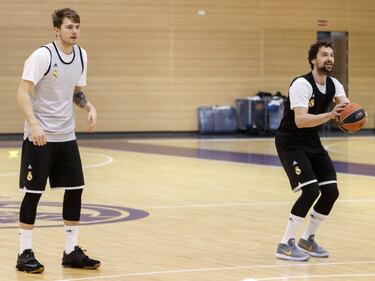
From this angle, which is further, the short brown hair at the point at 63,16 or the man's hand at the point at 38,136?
the short brown hair at the point at 63,16

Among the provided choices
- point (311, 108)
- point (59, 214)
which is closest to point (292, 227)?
point (311, 108)

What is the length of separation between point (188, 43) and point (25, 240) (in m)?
20.3

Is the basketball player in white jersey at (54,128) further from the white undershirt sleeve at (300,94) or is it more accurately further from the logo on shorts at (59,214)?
the logo on shorts at (59,214)

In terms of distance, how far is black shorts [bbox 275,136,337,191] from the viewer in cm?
875

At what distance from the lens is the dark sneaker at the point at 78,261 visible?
817cm

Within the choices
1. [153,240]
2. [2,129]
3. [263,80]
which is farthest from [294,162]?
[263,80]

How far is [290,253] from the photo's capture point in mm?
8688

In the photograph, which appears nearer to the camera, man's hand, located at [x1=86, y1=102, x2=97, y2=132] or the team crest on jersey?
man's hand, located at [x1=86, y1=102, x2=97, y2=132]

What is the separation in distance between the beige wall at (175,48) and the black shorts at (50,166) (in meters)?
18.4

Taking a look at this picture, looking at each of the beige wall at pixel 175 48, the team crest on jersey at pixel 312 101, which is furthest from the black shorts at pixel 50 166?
the beige wall at pixel 175 48

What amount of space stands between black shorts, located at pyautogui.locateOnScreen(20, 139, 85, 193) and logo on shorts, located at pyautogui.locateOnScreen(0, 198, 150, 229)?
8.10ft

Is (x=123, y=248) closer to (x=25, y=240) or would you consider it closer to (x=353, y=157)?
(x=25, y=240)

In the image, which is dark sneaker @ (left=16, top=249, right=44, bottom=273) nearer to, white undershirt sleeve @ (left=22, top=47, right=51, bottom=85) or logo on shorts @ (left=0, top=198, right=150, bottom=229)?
white undershirt sleeve @ (left=22, top=47, right=51, bottom=85)

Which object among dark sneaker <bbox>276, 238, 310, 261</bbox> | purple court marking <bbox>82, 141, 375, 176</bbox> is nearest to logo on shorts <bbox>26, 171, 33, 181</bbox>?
dark sneaker <bbox>276, 238, 310, 261</bbox>
